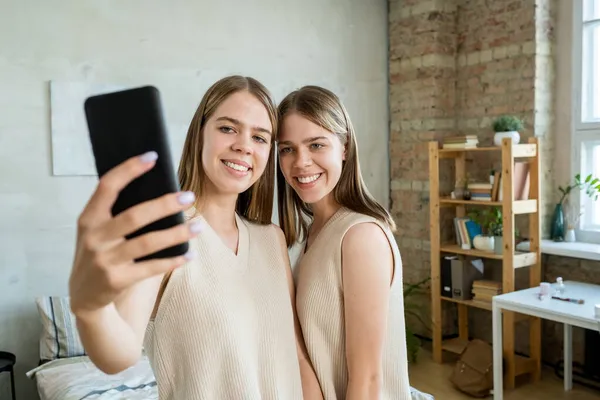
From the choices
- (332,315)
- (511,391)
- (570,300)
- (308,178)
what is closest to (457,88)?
(570,300)

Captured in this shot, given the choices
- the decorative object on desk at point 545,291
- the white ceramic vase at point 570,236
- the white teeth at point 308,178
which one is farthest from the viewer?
the white ceramic vase at point 570,236

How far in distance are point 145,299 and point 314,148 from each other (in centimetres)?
65

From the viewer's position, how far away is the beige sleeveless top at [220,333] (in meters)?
1.06

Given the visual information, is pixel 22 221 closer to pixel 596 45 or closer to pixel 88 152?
pixel 88 152

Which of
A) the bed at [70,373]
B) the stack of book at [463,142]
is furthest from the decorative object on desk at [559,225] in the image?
the bed at [70,373]

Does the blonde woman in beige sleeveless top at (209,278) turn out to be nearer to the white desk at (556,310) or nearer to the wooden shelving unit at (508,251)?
the white desk at (556,310)

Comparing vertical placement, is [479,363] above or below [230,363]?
below

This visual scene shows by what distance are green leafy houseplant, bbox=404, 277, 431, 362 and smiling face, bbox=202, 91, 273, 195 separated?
342 centimetres

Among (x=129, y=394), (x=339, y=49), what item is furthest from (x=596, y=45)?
(x=129, y=394)

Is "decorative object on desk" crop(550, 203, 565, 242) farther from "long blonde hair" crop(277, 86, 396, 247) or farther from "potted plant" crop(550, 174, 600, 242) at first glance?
"long blonde hair" crop(277, 86, 396, 247)

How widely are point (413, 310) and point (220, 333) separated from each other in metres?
4.00

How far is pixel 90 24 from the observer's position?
139 inches

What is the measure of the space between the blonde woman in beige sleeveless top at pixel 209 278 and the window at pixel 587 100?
3.27 metres

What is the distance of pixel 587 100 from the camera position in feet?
13.0
